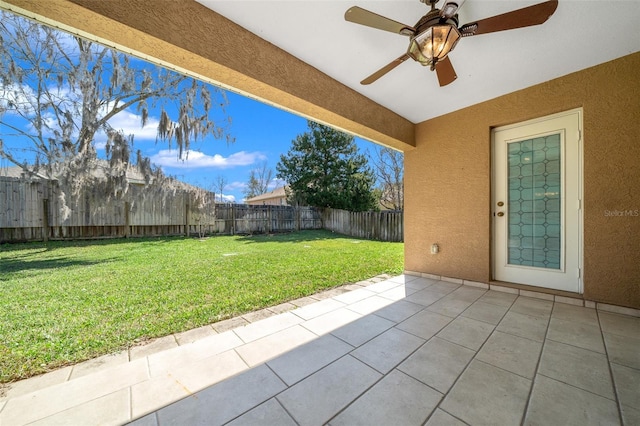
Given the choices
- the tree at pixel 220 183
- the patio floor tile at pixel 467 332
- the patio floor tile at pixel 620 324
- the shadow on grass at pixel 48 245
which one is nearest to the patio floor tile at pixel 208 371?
the patio floor tile at pixel 467 332

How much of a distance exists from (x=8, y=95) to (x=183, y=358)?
838 centimetres


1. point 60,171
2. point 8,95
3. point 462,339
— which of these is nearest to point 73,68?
point 8,95

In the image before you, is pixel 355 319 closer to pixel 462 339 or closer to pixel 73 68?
pixel 462 339

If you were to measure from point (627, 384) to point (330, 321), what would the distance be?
194 cm

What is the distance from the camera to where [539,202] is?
3.05 m

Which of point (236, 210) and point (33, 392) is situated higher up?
point (236, 210)

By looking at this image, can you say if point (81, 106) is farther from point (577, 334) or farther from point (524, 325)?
point (577, 334)

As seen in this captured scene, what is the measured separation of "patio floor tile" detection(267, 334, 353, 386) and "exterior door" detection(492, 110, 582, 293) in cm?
279

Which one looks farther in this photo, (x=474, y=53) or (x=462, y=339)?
(x=474, y=53)

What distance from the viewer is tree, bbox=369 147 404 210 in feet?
39.7

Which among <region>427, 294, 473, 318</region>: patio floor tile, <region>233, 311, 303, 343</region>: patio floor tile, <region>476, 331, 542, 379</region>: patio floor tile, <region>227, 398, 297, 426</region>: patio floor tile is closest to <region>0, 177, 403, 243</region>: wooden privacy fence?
<region>427, 294, 473, 318</region>: patio floor tile

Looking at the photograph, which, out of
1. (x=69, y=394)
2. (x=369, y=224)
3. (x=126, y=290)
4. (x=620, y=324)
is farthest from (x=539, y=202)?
(x=369, y=224)

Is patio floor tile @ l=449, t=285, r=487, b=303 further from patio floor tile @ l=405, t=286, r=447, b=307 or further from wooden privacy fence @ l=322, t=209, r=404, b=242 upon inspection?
wooden privacy fence @ l=322, t=209, r=404, b=242

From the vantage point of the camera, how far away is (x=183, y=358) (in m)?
1.72
